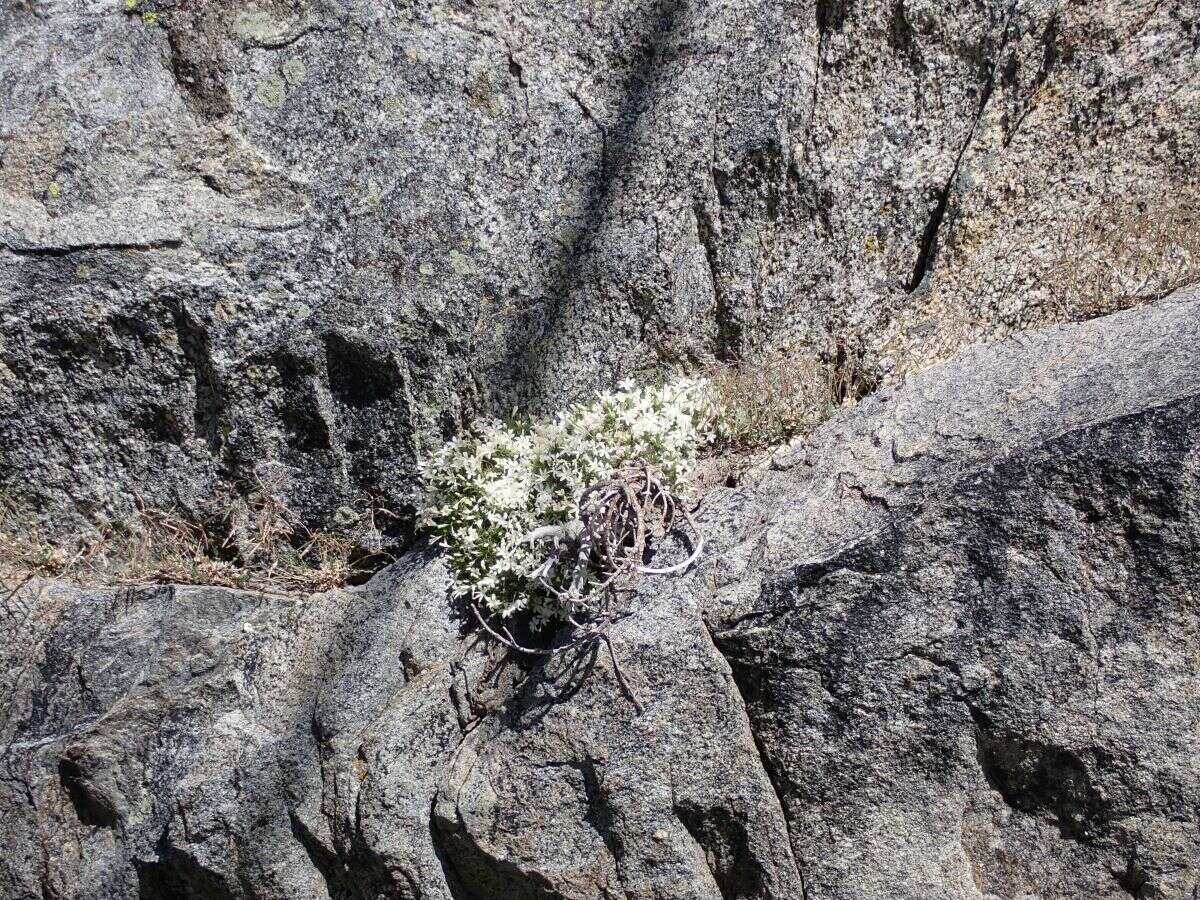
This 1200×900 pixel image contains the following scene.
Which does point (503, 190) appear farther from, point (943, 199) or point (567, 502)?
point (943, 199)

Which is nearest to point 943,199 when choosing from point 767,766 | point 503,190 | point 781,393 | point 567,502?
point 781,393

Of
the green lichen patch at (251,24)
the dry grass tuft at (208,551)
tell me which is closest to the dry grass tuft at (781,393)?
the dry grass tuft at (208,551)

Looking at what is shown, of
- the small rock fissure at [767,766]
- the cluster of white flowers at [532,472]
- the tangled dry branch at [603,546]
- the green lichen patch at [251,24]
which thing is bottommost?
the small rock fissure at [767,766]

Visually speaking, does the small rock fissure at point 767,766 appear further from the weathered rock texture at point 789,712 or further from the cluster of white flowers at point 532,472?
the cluster of white flowers at point 532,472

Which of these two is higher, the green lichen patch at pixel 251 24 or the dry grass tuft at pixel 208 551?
the green lichen patch at pixel 251 24

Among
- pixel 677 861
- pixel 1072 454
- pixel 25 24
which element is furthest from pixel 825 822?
pixel 25 24

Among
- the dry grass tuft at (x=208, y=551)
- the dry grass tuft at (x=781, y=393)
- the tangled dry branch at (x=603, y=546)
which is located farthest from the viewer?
the dry grass tuft at (x=208, y=551)

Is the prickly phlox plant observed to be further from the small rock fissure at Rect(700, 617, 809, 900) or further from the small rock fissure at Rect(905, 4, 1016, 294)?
the small rock fissure at Rect(905, 4, 1016, 294)
